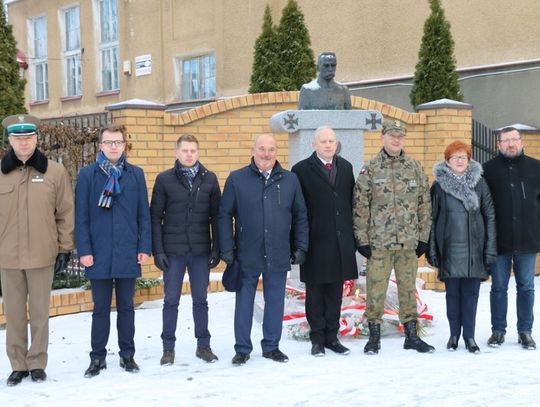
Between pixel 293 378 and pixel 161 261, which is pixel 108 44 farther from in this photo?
pixel 293 378

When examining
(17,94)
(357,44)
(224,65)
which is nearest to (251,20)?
(224,65)

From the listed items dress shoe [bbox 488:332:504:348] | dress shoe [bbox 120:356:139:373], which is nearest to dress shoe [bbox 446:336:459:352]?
dress shoe [bbox 488:332:504:348]

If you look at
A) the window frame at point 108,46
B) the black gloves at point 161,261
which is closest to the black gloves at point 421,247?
the black gloves at point 161,261

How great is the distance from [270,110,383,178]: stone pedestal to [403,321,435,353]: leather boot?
1.57 meters

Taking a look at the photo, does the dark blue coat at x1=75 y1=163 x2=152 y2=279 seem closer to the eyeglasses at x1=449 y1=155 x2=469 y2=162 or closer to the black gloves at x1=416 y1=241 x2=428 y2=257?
the black gloves at x1=416 y1=241 x2=428 y2=257

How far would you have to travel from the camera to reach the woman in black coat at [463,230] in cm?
574

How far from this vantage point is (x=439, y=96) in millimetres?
11641

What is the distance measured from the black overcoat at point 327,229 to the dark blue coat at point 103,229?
1282 millimetres

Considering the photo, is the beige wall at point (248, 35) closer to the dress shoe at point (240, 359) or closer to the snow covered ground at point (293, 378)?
the snow covered ground at point (293, 378)

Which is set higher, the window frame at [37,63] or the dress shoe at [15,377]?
the window frame at [37,63]

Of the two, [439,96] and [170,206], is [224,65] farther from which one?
[170,206]

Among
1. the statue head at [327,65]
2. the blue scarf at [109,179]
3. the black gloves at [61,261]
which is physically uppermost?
the statue head at [327,65]

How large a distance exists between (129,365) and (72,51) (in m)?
16.7

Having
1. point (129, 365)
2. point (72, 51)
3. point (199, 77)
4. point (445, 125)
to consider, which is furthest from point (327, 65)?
point (72, 51)
